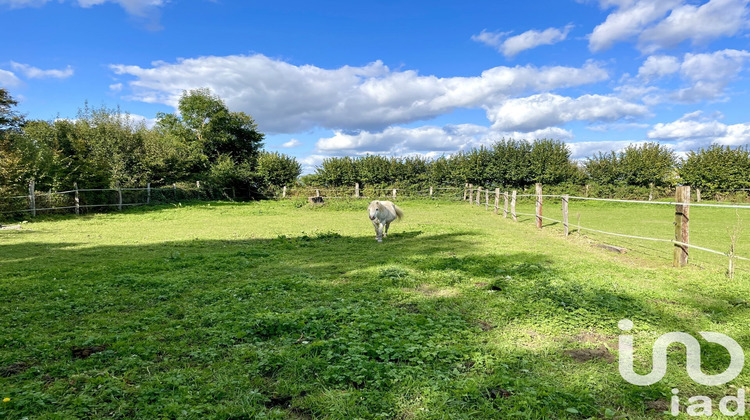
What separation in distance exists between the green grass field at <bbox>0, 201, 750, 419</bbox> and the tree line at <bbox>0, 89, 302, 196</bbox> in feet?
45.3

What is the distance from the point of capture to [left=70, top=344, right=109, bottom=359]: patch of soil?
3.37m

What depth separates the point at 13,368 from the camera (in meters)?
3.10

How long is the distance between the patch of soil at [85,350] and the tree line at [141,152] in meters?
17.7

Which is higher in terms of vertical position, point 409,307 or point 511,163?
point 511,163

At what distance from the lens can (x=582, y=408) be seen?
8.13 ft

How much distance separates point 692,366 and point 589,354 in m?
0.76

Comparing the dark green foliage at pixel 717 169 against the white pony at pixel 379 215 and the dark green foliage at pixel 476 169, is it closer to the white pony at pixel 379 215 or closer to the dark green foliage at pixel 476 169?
the dark green foliage at pixel 476 169

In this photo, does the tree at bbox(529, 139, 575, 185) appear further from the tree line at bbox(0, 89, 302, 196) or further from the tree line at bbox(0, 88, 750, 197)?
the tree line at bbox(0, 89, 302, 196)

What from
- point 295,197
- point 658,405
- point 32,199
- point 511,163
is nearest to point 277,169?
point 295,197

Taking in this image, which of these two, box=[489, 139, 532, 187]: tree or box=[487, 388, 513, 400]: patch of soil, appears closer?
box=[487, 388, 513, 400]: patch of soil

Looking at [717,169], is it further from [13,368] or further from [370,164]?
[13,368]

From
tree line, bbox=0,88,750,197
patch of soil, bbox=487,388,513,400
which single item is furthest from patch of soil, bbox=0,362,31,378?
tree line, bbox=0,88,750,197

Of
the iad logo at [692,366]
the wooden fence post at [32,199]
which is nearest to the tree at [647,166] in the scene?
the iad logo at [692,366]

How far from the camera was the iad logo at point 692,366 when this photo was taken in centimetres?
254
